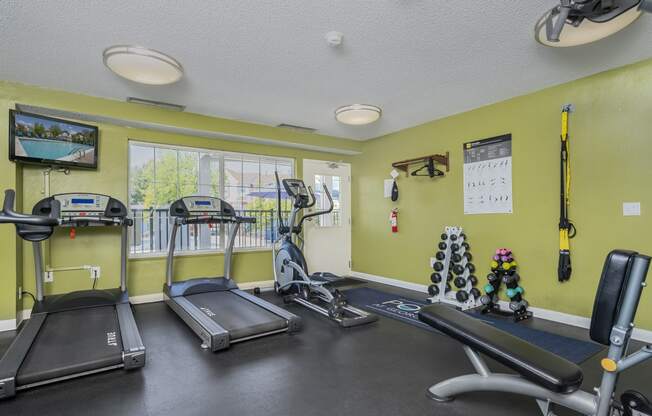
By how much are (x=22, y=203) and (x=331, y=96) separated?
361 cm

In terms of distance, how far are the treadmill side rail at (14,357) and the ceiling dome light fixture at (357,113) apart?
3.48 meters

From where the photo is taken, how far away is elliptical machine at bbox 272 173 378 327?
356 centimetres

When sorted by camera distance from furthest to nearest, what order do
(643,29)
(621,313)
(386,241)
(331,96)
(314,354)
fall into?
1. (386,241)
2. (331,96)
3. (314,354)
4. (643,29)
5. (621,313)

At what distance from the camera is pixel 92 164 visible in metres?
3.88

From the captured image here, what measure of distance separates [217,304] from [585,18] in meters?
3.92

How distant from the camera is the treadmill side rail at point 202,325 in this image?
276cm

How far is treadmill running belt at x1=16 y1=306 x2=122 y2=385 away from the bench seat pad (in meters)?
2.35

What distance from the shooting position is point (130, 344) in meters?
2.60

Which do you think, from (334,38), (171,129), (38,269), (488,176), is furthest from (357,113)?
(38,269)

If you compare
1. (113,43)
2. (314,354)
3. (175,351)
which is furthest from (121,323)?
(113,43)

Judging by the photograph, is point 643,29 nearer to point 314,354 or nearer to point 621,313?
point 621,313

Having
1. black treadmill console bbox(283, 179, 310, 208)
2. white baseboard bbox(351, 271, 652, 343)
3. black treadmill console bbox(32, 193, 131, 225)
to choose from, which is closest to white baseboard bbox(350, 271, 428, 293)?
white baseboard bbox(351, 271, 652, 343)

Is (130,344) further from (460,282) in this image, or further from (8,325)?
(460,282)

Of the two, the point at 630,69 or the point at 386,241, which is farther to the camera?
the point at 386,241
